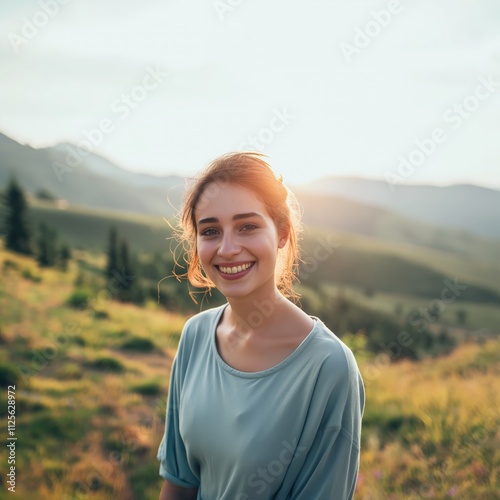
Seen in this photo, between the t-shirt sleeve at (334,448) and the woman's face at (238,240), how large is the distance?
516 mm

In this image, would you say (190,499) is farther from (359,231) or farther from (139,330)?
(359,231)

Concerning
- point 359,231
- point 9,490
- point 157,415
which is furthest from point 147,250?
point 359,231

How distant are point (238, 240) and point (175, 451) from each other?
106 centimetres

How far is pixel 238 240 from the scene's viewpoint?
2.06 m

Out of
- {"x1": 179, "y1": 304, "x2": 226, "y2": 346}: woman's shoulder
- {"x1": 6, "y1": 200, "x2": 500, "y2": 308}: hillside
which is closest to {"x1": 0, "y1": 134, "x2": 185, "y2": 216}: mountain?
{"x1": 6, "y1": 200, "x2": 500, "y2": 308}: hillside

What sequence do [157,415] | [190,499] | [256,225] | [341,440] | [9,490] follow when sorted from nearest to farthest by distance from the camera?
[341,440], [256,225], [190,499], [9,490], [157,415]

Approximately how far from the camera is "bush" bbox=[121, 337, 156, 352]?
6.34 m

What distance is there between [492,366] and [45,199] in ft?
65.5

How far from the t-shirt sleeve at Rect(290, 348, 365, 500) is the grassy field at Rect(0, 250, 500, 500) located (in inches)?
81.9

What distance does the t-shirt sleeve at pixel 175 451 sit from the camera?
91.7 inches

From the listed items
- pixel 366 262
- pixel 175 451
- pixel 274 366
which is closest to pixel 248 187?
pixel 274 366

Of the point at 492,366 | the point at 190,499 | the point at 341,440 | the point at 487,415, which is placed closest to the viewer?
the point at 341,440

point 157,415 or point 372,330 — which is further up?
point 157,415

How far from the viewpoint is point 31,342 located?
574cm
